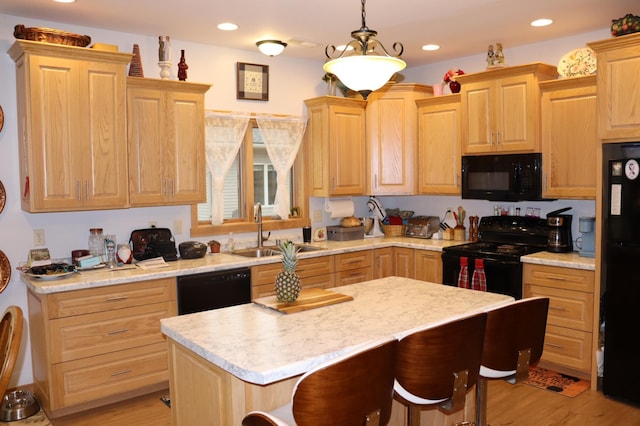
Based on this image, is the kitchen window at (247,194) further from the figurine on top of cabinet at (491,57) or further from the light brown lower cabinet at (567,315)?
the light brown lower cabinet at (567,315)

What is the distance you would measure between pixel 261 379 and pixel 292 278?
0.85 meters

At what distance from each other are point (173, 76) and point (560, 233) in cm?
334

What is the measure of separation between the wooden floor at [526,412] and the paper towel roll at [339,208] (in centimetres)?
224

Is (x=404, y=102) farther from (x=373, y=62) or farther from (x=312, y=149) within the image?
(x=373, y=62)

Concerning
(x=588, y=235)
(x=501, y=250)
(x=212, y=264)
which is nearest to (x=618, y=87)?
(x=588, y=235)

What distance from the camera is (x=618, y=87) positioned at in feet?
11.2

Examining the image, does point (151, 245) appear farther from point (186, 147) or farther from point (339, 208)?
point (339, 208)

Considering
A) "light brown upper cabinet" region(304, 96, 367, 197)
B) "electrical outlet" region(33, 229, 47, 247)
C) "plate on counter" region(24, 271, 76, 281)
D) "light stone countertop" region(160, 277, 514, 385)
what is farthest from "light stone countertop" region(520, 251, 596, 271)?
"electrical outlet" region(33, 229, 47, 247)

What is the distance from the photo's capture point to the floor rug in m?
3.67

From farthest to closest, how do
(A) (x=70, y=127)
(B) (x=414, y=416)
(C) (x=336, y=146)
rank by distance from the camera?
(C) (x=336, y=146), (A) (x=70, y=127), (B) (x=414, y=416)

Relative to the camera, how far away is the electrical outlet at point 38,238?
3.75 m

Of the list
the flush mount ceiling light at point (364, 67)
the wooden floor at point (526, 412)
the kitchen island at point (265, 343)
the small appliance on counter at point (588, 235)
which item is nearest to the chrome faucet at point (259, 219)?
the wooden floor at point (526, 412)

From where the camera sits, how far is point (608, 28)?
4.20 meters

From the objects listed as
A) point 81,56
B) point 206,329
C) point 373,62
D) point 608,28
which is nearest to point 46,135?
point 81,56
